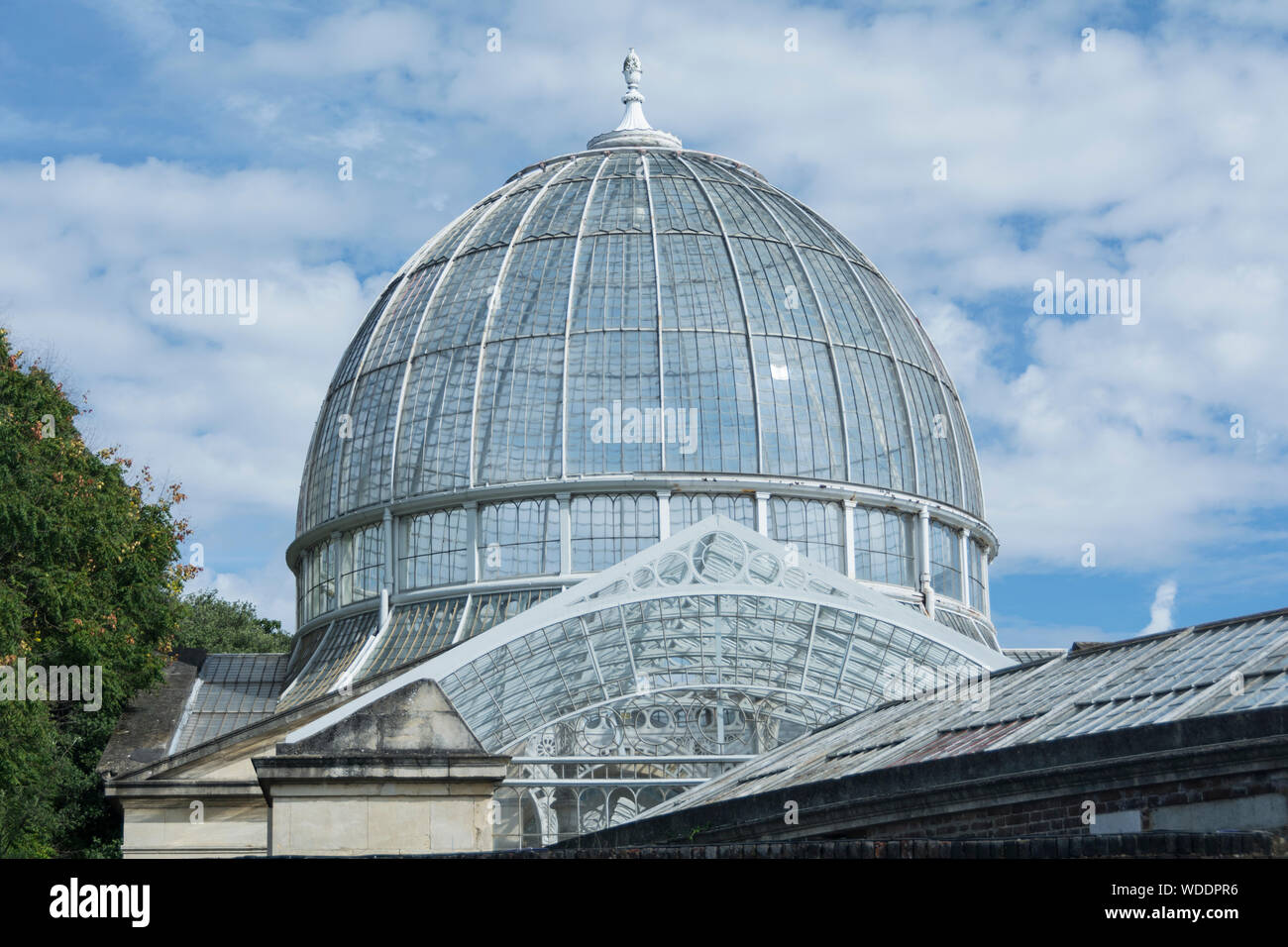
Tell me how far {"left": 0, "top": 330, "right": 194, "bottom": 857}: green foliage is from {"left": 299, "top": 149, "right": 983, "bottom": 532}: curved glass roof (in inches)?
243

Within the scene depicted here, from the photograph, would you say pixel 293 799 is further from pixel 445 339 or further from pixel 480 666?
pixel 445 339

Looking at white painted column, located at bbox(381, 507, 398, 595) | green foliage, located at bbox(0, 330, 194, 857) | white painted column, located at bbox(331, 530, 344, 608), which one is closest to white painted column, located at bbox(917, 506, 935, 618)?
white painted column, located at bbox(381, 507, 398, 595)

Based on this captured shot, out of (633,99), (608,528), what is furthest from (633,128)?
(608,528)

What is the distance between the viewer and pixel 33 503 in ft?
118

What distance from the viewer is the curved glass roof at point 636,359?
144 ft

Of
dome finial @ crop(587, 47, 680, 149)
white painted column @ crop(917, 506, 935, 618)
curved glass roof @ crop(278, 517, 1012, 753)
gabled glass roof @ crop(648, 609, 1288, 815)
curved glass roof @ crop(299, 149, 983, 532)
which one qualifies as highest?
dome finial @ crop(587, 47, 680, 149)

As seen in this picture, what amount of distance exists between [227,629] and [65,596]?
119 feet

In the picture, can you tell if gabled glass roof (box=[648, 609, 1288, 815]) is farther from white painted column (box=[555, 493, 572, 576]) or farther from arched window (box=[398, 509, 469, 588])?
arched window (box=[398, 509, 469, 588])

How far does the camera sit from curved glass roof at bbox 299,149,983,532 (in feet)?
144

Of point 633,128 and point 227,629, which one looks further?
point 227,629

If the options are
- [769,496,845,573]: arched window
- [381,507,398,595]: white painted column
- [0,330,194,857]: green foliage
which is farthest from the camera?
[381,507,398,595]: white painted column

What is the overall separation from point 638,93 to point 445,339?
1310 cm

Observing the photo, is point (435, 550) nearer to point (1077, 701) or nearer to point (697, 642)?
point (697, 642)

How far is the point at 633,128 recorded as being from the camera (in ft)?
177
